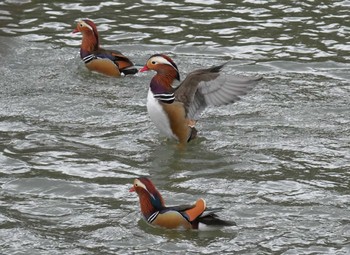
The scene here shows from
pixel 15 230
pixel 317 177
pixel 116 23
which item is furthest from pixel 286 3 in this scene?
pixel 15 230

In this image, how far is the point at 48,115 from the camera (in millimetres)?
11562

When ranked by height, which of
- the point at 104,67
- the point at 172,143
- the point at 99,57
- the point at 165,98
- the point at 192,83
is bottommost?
the point at 172,143

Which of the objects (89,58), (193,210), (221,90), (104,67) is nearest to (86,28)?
(89,58)

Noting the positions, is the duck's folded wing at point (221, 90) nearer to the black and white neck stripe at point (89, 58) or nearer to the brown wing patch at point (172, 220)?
the brown wing patch at point (172, 220)

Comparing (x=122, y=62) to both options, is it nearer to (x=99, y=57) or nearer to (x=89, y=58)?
(x=99, y=57)

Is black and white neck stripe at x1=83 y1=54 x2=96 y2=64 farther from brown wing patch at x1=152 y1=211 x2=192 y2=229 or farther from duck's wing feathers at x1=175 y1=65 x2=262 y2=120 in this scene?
brown wing patch at x1=152 y1=211 x2=192 y2=229

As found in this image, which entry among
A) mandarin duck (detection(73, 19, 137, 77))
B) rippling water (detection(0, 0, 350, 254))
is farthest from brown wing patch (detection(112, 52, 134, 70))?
rippling water (detection(0, 0, 350, 254))

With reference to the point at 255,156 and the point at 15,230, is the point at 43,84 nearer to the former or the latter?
the point at 255,156

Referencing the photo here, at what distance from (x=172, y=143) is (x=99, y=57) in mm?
2414

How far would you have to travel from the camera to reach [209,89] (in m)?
10.8

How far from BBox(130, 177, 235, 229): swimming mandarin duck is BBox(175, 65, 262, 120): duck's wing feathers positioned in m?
2.06

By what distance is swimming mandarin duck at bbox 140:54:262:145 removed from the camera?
10672 millimetres

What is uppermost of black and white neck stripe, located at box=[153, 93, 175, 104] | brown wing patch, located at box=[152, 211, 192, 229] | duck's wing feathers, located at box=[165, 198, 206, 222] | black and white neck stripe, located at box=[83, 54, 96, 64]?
black and white neck stripe, located at box=[153, 93, 175, 104]

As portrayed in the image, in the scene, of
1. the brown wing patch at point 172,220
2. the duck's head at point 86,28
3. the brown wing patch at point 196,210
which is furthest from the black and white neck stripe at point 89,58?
the brown wing patch at point 196,210
